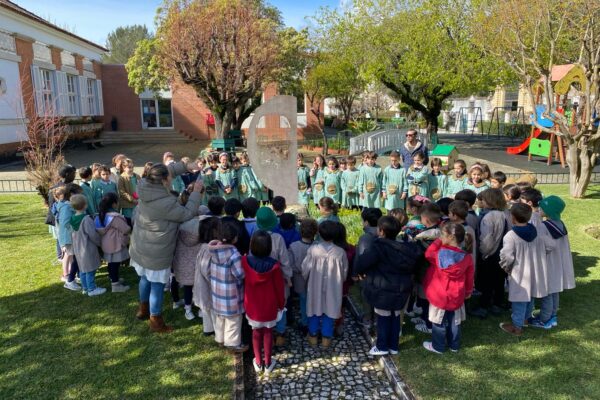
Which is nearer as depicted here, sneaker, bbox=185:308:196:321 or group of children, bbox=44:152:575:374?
group of children, bbox=44:152:575:374

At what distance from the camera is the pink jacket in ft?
16.5

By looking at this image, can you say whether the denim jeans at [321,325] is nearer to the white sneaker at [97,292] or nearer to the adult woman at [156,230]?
the adult woman at [156,230]

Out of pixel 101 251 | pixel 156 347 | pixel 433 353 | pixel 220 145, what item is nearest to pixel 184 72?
pixel 220 145

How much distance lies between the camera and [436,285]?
3.75 meters

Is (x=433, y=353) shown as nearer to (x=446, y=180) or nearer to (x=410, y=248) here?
(x=410, y=248)

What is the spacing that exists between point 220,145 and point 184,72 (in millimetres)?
2777

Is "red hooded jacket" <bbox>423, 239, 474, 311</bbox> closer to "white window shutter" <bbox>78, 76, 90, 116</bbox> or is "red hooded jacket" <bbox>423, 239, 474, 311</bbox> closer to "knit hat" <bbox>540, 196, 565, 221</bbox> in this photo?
"knit hat" <bbox>540, 196, 565, 221</bbox>

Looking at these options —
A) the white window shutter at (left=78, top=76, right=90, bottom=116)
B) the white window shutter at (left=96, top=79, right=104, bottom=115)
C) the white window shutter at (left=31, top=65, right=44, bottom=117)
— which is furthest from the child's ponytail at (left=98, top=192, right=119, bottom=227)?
the white window shutter at (left=96, top=79, right=104, bottom=115)

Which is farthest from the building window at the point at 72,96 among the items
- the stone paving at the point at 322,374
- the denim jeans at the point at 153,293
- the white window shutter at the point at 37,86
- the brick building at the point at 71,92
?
the stone paving at the point at 322,374

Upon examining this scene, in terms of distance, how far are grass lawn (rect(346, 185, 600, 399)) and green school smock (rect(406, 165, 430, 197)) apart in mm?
2608

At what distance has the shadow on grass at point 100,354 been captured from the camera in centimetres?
352

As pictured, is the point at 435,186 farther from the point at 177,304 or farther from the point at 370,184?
the point at 177,304

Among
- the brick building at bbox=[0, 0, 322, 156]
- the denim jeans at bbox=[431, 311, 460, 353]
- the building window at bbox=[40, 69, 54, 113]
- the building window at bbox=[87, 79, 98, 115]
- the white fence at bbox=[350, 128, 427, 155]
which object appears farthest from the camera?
the building window at bbox=[87, 79, 98, 115]

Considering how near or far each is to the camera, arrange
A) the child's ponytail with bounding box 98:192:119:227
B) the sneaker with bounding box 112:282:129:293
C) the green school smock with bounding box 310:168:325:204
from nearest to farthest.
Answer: the child's ponytail with bounding box 98:192:119:227 < the sneaker with bounding box 112:282:129:293 < the green school smock with bounding box 310:168:325:204
